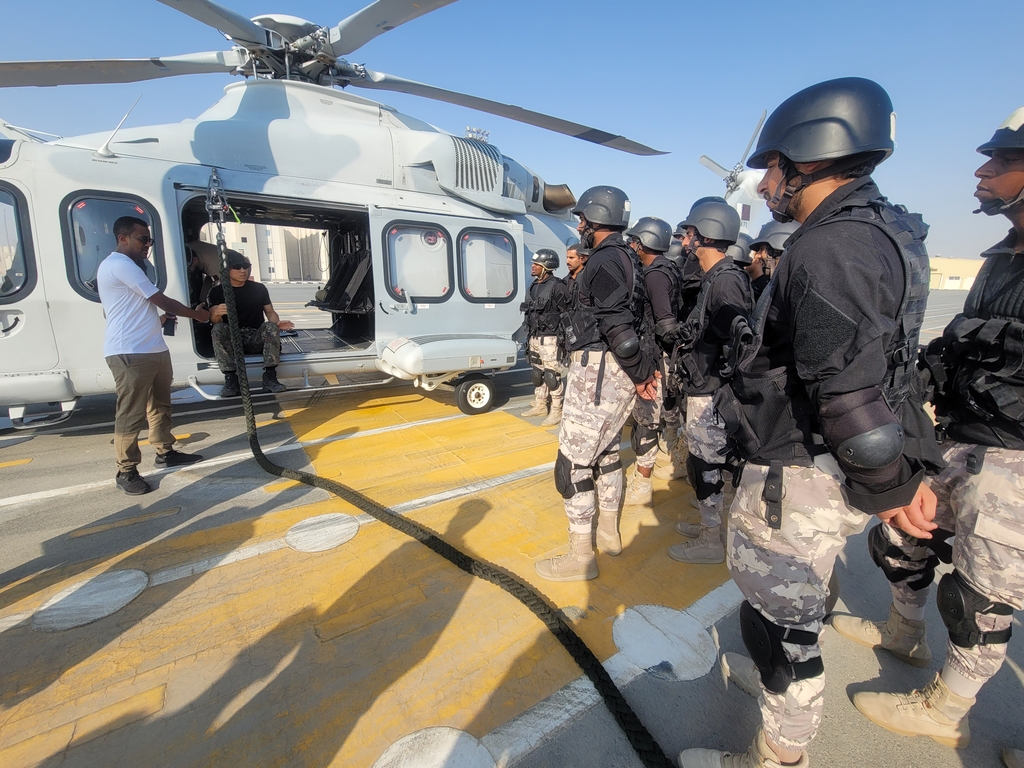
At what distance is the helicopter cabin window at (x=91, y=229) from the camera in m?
4.18

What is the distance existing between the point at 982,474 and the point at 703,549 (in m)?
1.48

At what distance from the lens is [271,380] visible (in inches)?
206

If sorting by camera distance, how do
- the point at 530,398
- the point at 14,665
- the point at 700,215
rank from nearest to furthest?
the point at 14,665 → the point at 700,215 → the point at 530,398

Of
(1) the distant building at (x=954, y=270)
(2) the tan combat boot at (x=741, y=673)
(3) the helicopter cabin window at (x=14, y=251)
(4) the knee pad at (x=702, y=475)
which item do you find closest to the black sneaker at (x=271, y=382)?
(3) the helicopter cabin window at (x=14, y=251)

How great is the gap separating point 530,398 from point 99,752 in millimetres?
5890

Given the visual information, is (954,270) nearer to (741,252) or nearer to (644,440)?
(741,252)

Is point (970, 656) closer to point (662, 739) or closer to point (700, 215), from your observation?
point (662, 739)

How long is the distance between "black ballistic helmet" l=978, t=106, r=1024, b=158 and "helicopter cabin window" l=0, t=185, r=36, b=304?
624cm

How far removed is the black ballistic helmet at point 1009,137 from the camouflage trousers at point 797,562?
134 centimetres

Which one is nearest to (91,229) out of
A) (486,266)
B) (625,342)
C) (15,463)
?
(15,463)

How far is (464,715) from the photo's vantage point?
1.83 meters

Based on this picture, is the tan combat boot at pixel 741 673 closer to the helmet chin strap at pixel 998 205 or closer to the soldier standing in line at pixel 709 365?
the soldier standing in line at pixel 709 365

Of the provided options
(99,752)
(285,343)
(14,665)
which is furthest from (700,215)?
(285,343)

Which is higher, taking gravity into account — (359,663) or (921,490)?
(921,490)
